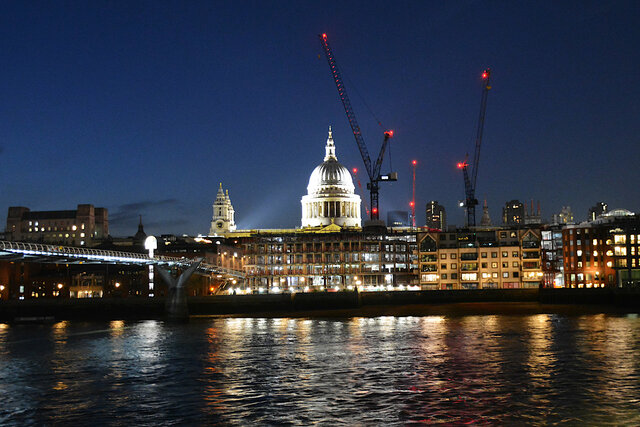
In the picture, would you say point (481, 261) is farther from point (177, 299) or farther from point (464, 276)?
point (177, 299)

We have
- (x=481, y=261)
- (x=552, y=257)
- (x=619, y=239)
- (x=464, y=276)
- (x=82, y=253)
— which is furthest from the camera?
(x=552, y=257)

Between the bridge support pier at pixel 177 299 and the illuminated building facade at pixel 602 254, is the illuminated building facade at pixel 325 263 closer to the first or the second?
the illuminated building facade at pixel 602 254

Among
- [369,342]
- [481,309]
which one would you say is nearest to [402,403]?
[369,342]

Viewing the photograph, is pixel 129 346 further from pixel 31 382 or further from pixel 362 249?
pixel 362 249

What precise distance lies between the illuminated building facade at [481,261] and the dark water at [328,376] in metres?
70.6

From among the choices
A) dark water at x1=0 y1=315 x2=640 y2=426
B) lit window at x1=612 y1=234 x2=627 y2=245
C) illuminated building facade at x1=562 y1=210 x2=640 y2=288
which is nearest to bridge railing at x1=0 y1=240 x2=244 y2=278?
dark water at x1=0 y1=315 x2=640 y2=426

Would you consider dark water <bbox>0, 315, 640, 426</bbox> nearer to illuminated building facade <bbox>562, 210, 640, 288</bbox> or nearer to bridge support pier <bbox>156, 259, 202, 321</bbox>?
bridge support pier <bbox>156, 259, 202, 321</bbox>

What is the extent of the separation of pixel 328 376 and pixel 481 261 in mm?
106306

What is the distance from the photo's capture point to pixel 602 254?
138 m

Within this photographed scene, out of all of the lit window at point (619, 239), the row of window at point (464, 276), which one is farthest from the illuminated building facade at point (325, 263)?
the lit window at point (619, 239)

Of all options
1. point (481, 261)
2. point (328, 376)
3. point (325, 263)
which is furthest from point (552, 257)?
point (328, 376)

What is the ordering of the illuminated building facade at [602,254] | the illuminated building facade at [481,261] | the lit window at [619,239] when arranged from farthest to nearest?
the illuminated building facade at [481,261] → the lit window at [619,239] → the illuminated building facade at [602,254]

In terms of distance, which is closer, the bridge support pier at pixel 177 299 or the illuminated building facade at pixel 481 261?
the bridge support pier at pixel 177 299

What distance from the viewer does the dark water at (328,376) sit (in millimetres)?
31281
